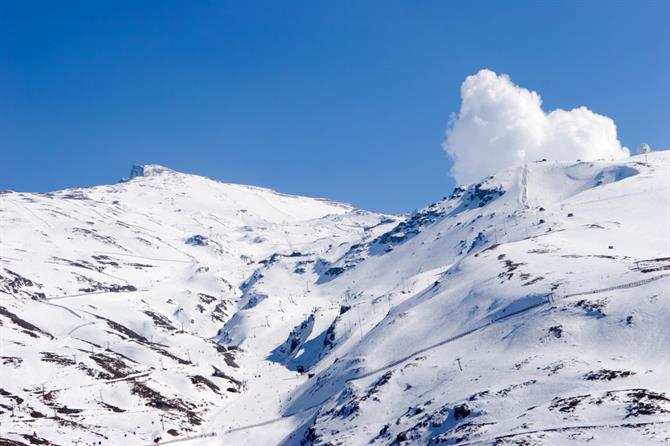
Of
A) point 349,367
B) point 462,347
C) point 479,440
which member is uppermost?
point 349,367

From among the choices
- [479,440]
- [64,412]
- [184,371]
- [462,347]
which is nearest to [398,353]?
[462,347]

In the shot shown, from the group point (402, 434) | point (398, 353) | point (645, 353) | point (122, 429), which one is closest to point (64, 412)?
point (122, 429)

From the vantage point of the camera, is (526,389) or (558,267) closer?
(526,389)

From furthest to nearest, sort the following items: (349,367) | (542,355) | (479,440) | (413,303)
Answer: (413,303), (349,367), (542,355), (479,440)

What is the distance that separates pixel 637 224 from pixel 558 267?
77.9m

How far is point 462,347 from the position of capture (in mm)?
98812

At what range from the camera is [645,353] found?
238 ft

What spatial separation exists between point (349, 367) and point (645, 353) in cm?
5995

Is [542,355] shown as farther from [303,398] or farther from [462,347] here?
[303,398]

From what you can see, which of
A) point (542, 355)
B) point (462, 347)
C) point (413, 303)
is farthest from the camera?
point (413, 303)

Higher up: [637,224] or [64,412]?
[637,224]

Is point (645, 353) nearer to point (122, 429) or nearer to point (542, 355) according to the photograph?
point (542, 355)

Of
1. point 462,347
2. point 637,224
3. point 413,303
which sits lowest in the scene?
point 462,347

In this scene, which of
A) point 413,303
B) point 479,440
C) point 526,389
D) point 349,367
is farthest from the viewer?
point 413,303
